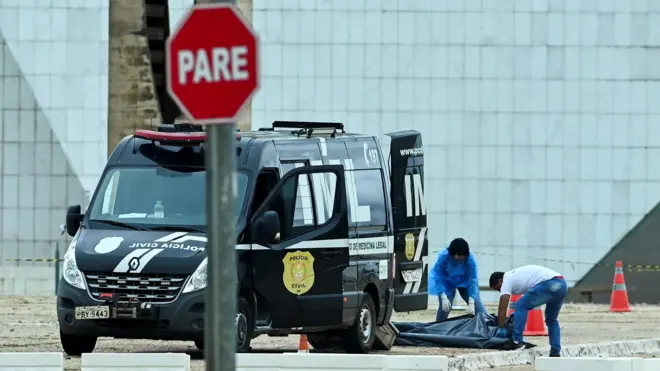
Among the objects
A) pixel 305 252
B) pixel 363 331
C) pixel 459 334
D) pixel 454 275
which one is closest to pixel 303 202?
pixel 305 252

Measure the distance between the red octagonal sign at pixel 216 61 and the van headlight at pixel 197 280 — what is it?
310 inches

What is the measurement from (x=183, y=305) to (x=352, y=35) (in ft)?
61.4

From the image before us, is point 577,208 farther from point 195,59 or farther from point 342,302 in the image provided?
point 195,59

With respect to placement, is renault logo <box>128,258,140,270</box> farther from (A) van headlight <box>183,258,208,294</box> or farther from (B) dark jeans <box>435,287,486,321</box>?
(B) dark jeans <box>435,287,486,321</box>

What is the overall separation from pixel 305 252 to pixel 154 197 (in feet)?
5.17

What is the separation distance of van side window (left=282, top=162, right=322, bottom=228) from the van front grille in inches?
64.0

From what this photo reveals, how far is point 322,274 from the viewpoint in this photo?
1931 cm

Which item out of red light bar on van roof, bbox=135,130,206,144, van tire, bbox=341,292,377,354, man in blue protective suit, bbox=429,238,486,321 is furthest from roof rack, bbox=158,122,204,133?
man in blue protective suit, bbox=429,238,486,321

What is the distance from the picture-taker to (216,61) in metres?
10.1

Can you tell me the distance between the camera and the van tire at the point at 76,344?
18.8 metres

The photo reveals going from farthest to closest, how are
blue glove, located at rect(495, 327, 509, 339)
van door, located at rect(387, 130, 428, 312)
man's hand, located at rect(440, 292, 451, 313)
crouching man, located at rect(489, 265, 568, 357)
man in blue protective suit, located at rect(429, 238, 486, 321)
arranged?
man in blue protective suit, located at rect(429, 238, 486, 321)
man's hand, located at rect(440, 292, 451, 313)
van door, located at rect(387, 130, 428, 312)
blue glove, located at rect(495, 327, 509, 339)
crouching man, located at rect(489, 265, 568, 357)

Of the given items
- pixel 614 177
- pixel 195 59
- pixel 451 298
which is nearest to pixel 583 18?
pixel 614 177

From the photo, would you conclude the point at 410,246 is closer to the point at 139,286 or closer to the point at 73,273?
the point at 139,286

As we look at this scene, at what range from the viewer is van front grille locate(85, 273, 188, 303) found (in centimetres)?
1806
